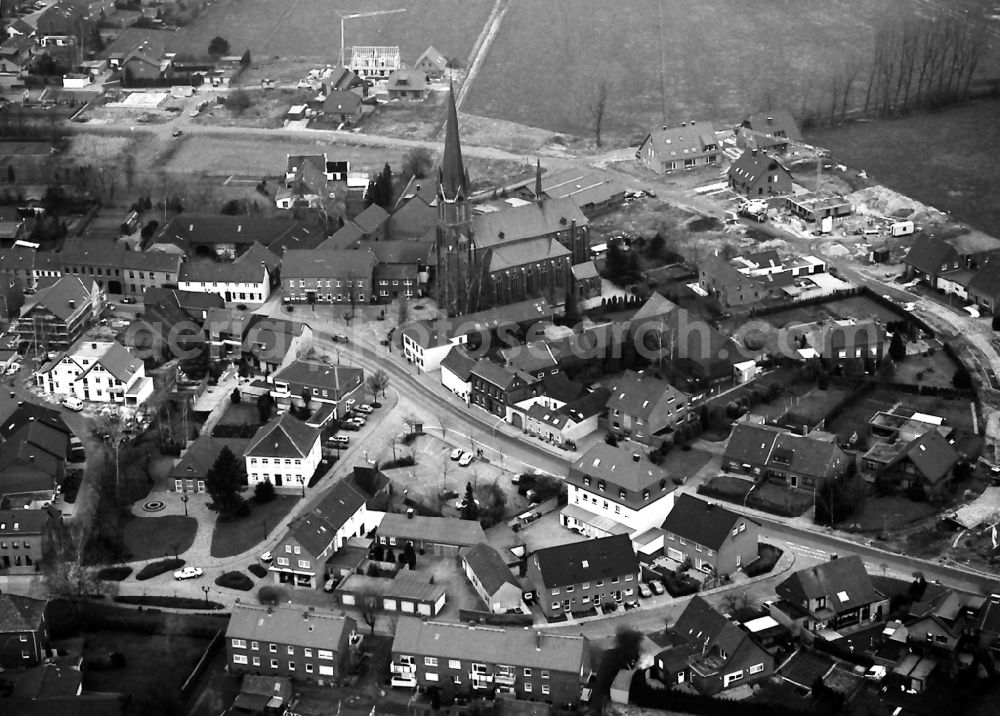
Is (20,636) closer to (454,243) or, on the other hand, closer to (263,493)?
(263,493)

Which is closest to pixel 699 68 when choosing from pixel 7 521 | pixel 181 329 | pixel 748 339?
pixel 748 339

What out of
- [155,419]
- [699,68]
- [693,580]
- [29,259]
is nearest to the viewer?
[693,580]

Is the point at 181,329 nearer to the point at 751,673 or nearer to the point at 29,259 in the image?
the point at 29,259

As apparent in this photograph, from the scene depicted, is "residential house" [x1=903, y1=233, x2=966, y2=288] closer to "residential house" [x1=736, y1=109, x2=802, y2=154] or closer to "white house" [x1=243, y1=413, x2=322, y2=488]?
"residential house" [x1=736, y1=109, x2=802, y2=154]

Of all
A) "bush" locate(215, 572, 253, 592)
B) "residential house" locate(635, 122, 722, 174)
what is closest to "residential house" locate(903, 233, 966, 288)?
"residential house" locate(635, 122, 722, 174)

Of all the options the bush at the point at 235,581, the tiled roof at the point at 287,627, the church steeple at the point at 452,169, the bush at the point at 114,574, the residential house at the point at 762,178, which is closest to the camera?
the tiled roof at the point at 287,627

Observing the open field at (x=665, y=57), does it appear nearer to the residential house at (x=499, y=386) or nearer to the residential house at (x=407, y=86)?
the residential house at (x=407, y=86)

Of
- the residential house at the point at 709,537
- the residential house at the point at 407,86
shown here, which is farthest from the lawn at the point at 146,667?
the residential house at the point at 407,86

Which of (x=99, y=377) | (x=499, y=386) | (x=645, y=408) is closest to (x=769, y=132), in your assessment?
(x=499, y=386)
